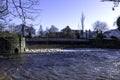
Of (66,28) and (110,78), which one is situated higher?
(66,28)

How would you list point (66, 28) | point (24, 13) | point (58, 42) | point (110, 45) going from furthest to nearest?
point (66, 28) → point (58, 42) → point (110, 45) → point (24, 13)

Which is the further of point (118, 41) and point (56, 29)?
point (56, 29)

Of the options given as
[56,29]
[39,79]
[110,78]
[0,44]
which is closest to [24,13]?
[39,79]

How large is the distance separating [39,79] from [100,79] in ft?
16.1

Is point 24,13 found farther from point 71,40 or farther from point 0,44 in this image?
point 71,40

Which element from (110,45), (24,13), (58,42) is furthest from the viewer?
(58,42)

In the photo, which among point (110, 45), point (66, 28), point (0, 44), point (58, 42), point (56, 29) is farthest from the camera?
point (56, 29)

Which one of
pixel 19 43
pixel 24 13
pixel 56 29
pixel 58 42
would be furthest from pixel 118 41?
pixel 24 13

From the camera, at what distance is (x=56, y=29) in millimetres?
160875

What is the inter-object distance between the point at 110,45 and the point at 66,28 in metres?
48.4

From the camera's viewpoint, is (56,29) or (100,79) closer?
(100,79)

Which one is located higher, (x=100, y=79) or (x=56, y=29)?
(x=56, y=29)

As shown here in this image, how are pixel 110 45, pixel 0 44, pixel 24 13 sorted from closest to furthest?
pixel 24 13 < pixel 0 44 < pixel 110 45

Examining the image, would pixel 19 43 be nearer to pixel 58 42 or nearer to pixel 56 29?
pixel 58 42
